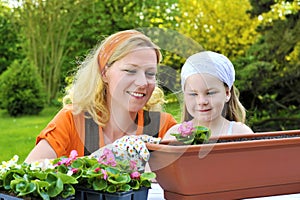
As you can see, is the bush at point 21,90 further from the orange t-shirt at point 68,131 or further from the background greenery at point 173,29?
the orange t-shirt at point 68,131

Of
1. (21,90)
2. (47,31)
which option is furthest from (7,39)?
(21,90)

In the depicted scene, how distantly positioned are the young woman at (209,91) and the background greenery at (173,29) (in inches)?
136

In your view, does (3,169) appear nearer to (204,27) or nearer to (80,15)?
(204,27)

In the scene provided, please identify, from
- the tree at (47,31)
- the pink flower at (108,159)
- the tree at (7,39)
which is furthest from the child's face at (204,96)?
the tree at (7,39)

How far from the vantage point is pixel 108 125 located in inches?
64.7

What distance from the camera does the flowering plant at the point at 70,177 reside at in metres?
0.95

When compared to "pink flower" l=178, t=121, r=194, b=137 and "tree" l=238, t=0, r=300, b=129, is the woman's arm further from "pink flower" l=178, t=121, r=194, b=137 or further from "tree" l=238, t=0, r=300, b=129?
"tree" l=238, t=0, r=300, b=129

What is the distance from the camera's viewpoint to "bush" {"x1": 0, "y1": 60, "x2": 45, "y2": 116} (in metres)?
6.70

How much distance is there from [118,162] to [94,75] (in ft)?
1.86

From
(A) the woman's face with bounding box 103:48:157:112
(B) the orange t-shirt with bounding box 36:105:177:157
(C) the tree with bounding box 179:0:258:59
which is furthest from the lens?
(C) the tree with bounding box 179:0:258:59

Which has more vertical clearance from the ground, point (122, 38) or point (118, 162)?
point (122, 38)

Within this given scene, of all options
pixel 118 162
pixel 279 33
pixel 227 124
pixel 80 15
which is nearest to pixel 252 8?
pixel 279 33

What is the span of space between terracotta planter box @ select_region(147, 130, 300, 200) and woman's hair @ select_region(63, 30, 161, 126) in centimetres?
41

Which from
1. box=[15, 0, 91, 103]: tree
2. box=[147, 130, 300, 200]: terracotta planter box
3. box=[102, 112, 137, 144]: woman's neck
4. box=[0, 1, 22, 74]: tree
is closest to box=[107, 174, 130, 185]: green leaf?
box=[147, 130, 300, 200]: terracotta planter box
